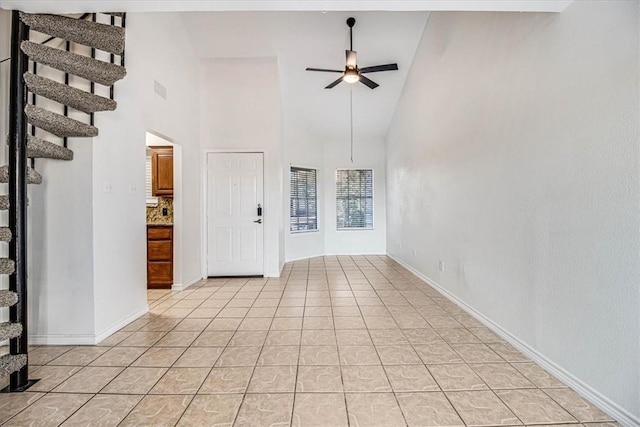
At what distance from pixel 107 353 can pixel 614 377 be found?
331 centimetres

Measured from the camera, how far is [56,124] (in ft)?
7.40

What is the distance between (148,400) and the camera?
185cm

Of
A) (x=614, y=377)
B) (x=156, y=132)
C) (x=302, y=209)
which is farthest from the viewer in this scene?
(x=302, y=209)

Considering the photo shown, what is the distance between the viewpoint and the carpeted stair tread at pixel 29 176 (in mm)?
2051

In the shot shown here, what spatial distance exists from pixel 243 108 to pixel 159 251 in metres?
2.51

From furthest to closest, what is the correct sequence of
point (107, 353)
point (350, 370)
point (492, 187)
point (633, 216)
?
1. point (492, 187)
2. point (107, 353)
3. point (350, 370)
4. point (633, 216)

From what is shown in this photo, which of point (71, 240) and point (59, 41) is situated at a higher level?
point (59, 41)

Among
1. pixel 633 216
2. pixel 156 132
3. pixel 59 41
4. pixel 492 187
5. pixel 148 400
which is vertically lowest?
pixel 148 400

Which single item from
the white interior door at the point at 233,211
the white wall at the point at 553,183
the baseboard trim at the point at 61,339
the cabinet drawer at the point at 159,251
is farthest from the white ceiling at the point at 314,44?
the baseboard trim at the point at 61,339

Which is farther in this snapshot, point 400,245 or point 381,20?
point 400,245

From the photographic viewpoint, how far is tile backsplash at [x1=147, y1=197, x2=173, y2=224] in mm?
4859

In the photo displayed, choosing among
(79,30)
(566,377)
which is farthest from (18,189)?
(566,377)

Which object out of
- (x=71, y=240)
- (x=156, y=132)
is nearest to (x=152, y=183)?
(x=156, y=132)

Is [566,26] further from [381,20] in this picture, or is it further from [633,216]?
[381,20]
